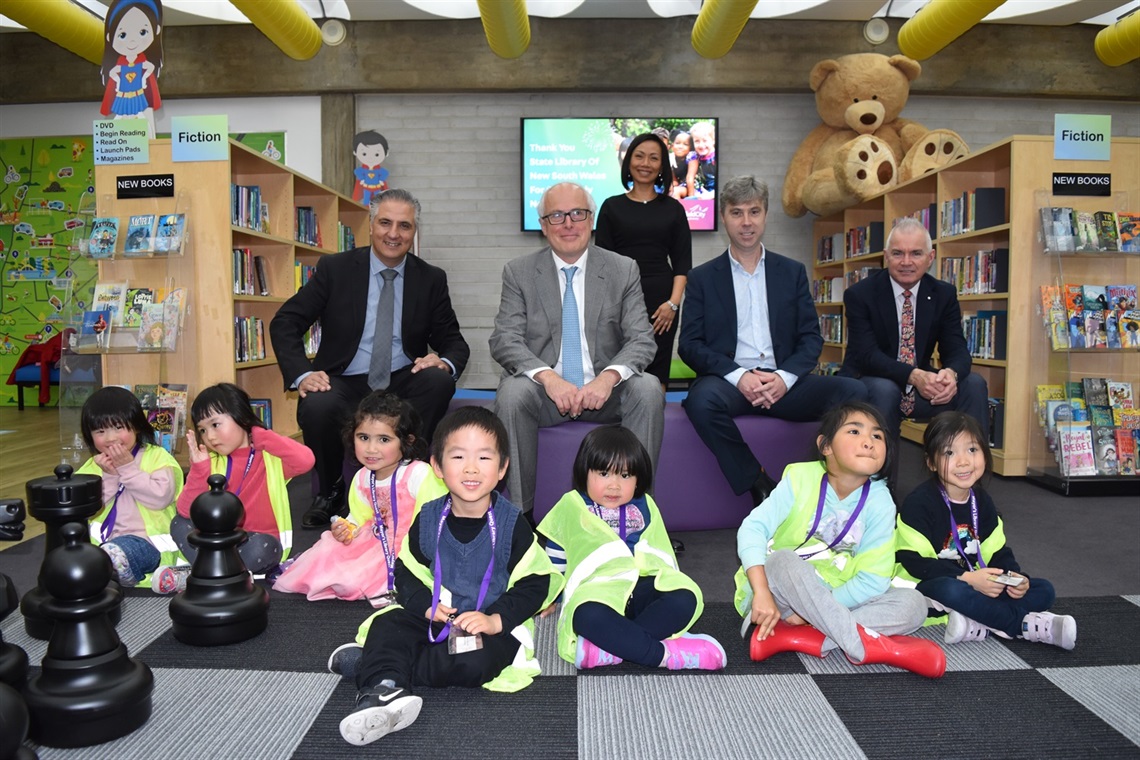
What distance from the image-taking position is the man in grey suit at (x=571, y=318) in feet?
8.86

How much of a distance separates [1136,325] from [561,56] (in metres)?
4.43

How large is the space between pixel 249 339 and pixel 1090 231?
4201 mm

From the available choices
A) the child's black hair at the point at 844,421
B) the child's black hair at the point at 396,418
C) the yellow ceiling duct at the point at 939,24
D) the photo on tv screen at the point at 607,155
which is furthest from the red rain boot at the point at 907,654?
the photo on tv screen at the point at 607,155

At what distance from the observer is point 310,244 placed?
4.93 m

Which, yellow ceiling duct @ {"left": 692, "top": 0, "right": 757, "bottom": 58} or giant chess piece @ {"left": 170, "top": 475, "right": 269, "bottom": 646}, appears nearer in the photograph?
giant chess piece @ {"left": 170, "top": 475, "right": 269, "bottom": 646}

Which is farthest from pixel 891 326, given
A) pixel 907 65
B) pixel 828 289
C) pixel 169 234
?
pixel 907 65

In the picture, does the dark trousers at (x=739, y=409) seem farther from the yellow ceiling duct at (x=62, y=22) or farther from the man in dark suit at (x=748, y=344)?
the yellow ceiling duct at (x=62, y=22)

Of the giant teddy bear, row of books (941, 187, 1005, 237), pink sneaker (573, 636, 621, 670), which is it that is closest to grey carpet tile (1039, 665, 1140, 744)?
pink sneaker (573, 636, 621, 670)

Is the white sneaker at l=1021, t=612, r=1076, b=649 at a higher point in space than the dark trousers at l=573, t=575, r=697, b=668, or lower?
lower

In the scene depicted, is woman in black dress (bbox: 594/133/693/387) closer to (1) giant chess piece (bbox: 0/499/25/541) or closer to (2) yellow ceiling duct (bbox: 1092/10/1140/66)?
(1) giant chess piece (bbox: 0/499/25/541)

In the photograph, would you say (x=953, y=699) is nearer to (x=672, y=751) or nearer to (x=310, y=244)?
(x=672, y=751)

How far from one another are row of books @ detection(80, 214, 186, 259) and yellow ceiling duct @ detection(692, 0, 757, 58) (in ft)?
11.5

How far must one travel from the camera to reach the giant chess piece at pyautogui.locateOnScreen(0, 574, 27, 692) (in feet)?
4.14

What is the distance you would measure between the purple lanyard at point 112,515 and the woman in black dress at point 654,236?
220 cm
